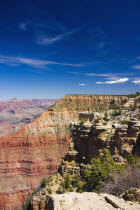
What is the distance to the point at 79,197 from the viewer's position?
40.2 feet

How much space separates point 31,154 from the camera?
6962 cm

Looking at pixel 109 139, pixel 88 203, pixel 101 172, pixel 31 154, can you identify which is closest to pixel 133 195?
pixel 88 203

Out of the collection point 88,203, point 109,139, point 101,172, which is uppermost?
point 109,139

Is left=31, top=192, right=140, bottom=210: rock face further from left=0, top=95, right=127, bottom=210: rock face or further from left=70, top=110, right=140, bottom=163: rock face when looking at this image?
left=0, top=95, right=127, bottom=210: rock face

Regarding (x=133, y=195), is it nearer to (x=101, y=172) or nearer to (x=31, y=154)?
(x=101, y=172)

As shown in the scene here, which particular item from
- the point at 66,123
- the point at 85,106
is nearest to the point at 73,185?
the point at 66,123

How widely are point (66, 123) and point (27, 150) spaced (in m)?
21.3

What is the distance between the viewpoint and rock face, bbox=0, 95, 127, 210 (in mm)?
58625

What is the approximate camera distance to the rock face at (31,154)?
58625mm

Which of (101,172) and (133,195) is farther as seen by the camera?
(101,172)

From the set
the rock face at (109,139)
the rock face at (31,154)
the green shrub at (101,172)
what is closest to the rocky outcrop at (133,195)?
the green shrub at (101,172)

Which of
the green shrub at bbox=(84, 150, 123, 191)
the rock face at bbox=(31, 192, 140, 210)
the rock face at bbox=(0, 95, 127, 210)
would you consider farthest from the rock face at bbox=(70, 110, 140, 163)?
the rock face at bbox=(0, 95, 127, 210)

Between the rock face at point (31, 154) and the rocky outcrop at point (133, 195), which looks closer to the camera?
the rocky outcrop at point (133, 195)

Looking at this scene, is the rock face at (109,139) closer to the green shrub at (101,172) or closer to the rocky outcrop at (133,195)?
the green shrub at (101,172)
